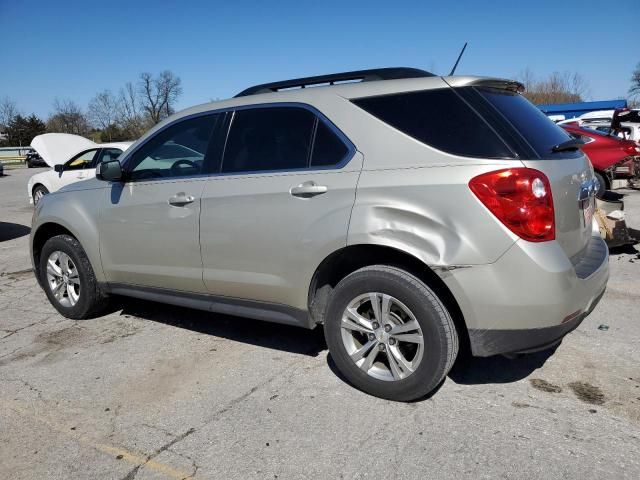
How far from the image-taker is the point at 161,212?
4113 millimetres

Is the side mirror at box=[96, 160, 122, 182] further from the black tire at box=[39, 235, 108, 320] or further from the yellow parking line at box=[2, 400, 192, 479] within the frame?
the yellow parking line at box=[2, 400, 192, 479]

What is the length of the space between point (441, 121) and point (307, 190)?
890mm

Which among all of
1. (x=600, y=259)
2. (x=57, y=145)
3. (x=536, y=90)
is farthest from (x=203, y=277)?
(x=536, y=90)

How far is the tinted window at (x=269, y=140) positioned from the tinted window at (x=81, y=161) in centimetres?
1015

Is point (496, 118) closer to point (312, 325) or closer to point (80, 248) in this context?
point (312, 325)

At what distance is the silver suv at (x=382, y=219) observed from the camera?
9.20 ft

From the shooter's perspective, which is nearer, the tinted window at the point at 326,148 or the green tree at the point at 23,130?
the tinted window at the point at 326,148

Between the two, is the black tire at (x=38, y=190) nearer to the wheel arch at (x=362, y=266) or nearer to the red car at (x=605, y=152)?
the red car at (x=605, y=152)

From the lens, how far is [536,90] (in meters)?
57.9

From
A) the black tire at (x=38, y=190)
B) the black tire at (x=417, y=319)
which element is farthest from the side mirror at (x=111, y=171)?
the black tire at (x=38, y=190)

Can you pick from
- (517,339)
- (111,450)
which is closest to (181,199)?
(111,450)

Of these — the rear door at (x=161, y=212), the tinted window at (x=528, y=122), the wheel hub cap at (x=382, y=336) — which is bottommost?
the wheel hub cap at (x=382, y=336)

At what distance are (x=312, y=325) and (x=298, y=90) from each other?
1.59 meters

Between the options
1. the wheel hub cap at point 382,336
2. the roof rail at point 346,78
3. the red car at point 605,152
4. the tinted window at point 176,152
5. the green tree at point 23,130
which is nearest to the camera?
the wheel hub cap at point 382,336
